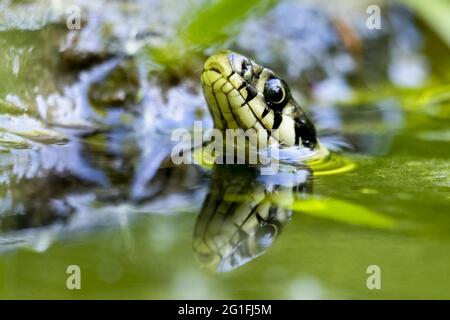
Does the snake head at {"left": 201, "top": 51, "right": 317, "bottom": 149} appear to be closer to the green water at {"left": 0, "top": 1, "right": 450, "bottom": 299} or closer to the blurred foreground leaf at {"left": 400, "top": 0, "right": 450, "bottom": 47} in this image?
the green water at {"left": 0, "top": 1, "right": 450, "bottom": 299}

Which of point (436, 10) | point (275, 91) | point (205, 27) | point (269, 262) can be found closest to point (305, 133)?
point (275, 91)

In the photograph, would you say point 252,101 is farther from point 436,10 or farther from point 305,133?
point 436,10

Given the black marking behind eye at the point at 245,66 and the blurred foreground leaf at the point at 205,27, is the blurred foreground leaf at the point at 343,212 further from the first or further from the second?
the blurred foreground leaf at the point at 205,27

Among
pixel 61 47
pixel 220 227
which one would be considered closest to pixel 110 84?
pixel 61 47
